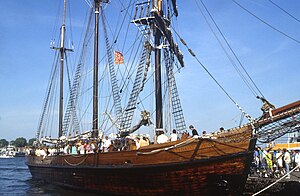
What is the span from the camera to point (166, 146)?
A: 12891mm

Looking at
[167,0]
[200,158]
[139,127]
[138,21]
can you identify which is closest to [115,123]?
[139,127]

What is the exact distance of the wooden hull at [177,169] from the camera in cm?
1167

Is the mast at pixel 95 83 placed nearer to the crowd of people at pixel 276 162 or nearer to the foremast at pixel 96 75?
the foremast at pixel 96 75

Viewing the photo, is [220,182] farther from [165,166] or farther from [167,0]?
[167,0]

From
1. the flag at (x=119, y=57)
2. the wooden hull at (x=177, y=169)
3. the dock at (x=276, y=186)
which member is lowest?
the dock at (x=276, y=186)

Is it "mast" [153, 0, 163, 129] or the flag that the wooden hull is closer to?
"mast" [153, 0, 163, 129]

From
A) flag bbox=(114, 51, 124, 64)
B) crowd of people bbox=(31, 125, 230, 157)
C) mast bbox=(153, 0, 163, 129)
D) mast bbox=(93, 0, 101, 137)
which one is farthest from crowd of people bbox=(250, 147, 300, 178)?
flag bbox=(114, 51, 124, 64)

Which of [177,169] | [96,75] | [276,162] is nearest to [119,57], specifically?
[96,75]

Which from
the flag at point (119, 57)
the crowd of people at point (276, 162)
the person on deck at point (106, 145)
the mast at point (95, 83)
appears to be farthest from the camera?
the flag at point (119, 57)

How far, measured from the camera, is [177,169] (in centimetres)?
1243

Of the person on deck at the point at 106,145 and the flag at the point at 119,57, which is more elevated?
the flag at the point at 119,57

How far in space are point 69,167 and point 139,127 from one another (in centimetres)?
462

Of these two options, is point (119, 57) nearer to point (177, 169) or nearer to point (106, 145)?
point (106, 145)

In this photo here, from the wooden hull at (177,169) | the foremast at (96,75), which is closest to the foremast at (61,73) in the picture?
the foremast at (96,75)
